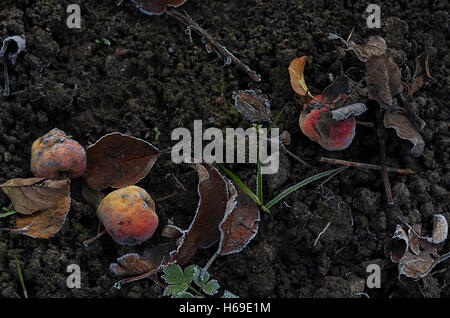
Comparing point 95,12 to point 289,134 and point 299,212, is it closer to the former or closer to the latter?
point 289,134

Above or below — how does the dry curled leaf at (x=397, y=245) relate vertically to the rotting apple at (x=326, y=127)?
below


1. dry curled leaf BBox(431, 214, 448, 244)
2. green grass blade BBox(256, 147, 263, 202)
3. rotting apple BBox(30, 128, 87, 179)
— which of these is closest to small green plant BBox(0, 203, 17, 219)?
rotting apple BBox(30, 128, 87, 179)

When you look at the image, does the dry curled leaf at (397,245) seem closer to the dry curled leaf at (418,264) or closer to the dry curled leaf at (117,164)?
the dry curled leaf at (418,264)

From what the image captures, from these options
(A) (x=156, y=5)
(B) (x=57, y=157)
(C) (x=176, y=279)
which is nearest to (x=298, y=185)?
(C) (x=176, y=279)

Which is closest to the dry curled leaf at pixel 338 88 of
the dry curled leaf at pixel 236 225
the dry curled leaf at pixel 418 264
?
the dry curled leaf at pixel 236 225

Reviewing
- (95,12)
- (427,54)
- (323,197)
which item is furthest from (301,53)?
(95,12)

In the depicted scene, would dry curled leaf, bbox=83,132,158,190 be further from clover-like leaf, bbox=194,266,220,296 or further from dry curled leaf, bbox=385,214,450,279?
dry curled leaf, bbox=385,214,450,279
